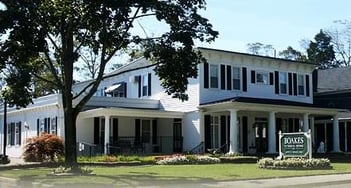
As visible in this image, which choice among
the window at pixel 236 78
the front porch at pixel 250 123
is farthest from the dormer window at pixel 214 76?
the front porch at pixel 250 123

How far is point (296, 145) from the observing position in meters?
25.1

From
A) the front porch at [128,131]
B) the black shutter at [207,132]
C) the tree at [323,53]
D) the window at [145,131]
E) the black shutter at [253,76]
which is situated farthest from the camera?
the tree at [323,53]

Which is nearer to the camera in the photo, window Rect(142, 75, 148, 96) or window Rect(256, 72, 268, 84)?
window Rect(256, 72, 268, 84)

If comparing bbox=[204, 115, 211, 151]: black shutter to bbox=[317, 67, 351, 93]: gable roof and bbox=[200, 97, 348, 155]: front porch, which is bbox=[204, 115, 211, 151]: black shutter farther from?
bbox=[317, 67, 351, 93]: gable roof

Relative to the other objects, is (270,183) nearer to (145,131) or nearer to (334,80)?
(145,131)

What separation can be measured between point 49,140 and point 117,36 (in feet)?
39.1

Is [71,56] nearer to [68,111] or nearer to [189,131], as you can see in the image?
[68,111]

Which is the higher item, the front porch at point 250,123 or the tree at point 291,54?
the tree at point 291,54

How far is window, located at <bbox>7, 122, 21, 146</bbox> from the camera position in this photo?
139ft

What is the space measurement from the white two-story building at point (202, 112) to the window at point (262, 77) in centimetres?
5

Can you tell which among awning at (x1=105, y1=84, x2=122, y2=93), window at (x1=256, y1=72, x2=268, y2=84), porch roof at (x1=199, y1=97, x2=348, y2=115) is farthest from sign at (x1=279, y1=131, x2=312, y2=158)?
awning at (x1=105, y1=84, x2=122, y2=93)

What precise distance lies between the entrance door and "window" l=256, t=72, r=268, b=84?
113 inches

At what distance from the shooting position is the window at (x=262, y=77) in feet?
130

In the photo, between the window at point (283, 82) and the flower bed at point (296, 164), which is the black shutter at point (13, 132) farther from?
the flower bed at point (296, 164)
